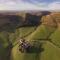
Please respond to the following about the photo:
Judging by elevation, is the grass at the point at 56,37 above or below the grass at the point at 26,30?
below

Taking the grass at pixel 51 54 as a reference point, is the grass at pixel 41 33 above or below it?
above

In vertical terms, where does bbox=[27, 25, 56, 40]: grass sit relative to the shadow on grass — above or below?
above

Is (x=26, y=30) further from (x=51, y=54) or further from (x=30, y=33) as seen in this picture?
(x=51, y=54)

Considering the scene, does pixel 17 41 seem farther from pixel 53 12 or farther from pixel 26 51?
pixel 53 12

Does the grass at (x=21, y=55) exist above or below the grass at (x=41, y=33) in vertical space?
below

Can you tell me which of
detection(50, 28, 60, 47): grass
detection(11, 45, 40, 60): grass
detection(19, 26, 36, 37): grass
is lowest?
detection(11, 45, 40, 60): grass

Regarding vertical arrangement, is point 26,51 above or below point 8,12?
below

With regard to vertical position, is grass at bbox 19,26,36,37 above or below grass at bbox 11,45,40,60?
above

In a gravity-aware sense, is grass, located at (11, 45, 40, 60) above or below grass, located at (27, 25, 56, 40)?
below

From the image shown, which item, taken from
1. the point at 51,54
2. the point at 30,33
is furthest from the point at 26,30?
the point at 51,54

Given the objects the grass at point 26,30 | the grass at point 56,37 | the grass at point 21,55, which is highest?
the grass at point 26,30

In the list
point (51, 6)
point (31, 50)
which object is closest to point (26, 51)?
point (31, 50)
